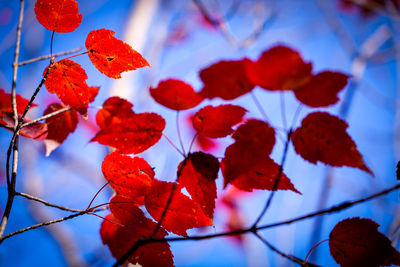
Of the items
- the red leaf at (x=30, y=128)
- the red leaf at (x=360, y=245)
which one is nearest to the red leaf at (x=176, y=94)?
the red leaf at (x=30, y=128)

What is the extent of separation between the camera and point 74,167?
5.95 ft

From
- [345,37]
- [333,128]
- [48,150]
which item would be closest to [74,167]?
[48,150]

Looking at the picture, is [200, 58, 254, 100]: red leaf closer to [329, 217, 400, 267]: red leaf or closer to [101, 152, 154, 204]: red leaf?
[101, 152, 154, 204]: red leaf

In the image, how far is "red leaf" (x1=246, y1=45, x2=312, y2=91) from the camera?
0.36m

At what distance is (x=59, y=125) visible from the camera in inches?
21.5

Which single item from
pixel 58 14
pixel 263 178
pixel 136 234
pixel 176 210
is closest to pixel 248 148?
pixel 263 178

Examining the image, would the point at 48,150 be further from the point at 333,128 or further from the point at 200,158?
the point at 333,128

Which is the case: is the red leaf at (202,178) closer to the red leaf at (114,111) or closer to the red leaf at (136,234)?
the red leaf at (136,234)

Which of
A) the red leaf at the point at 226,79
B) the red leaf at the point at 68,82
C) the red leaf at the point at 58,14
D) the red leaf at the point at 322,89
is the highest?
the red leaf at the point at 58,14

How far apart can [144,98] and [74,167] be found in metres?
0.81

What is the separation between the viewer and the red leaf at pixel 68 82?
1.48 feet

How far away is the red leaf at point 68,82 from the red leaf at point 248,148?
1.09ft

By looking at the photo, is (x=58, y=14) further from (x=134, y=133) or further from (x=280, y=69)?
(x=280, y=69)

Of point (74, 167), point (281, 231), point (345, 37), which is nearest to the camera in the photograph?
point (74, 167)
